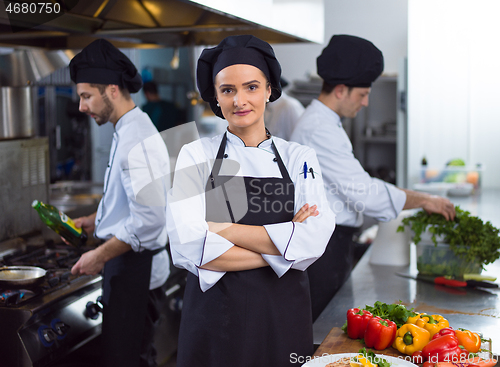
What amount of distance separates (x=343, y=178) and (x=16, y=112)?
161 centimetres

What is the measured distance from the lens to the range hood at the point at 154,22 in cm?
186

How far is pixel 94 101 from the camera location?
1.96 meters

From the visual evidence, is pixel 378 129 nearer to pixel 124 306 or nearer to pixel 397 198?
pixel 397 198

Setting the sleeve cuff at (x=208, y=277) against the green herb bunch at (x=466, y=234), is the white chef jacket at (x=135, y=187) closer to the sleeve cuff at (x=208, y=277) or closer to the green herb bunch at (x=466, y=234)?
the sleeve cuff at (x=208, y=277)

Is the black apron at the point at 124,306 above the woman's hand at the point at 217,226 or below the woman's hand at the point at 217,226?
below

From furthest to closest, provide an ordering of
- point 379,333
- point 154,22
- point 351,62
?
point 154,22 < point 351,62 < point 379,333

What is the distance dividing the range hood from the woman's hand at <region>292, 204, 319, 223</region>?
692mm

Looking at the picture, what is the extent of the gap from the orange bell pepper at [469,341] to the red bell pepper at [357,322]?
0.23m

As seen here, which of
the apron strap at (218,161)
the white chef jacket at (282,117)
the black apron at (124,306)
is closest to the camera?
the apron strap at (218,161)

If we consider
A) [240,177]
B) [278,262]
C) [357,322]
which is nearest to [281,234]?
[278,262]

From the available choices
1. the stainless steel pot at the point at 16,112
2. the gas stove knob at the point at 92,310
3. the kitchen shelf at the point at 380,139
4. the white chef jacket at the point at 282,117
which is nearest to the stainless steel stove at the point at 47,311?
the gas stove knob at the point at 92,310

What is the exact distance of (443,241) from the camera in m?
2.03

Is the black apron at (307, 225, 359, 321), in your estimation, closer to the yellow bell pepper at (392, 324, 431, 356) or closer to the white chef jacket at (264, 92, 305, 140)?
the yellow bell pepper at (392, 324, 431, 356)

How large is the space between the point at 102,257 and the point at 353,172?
1068 mm
